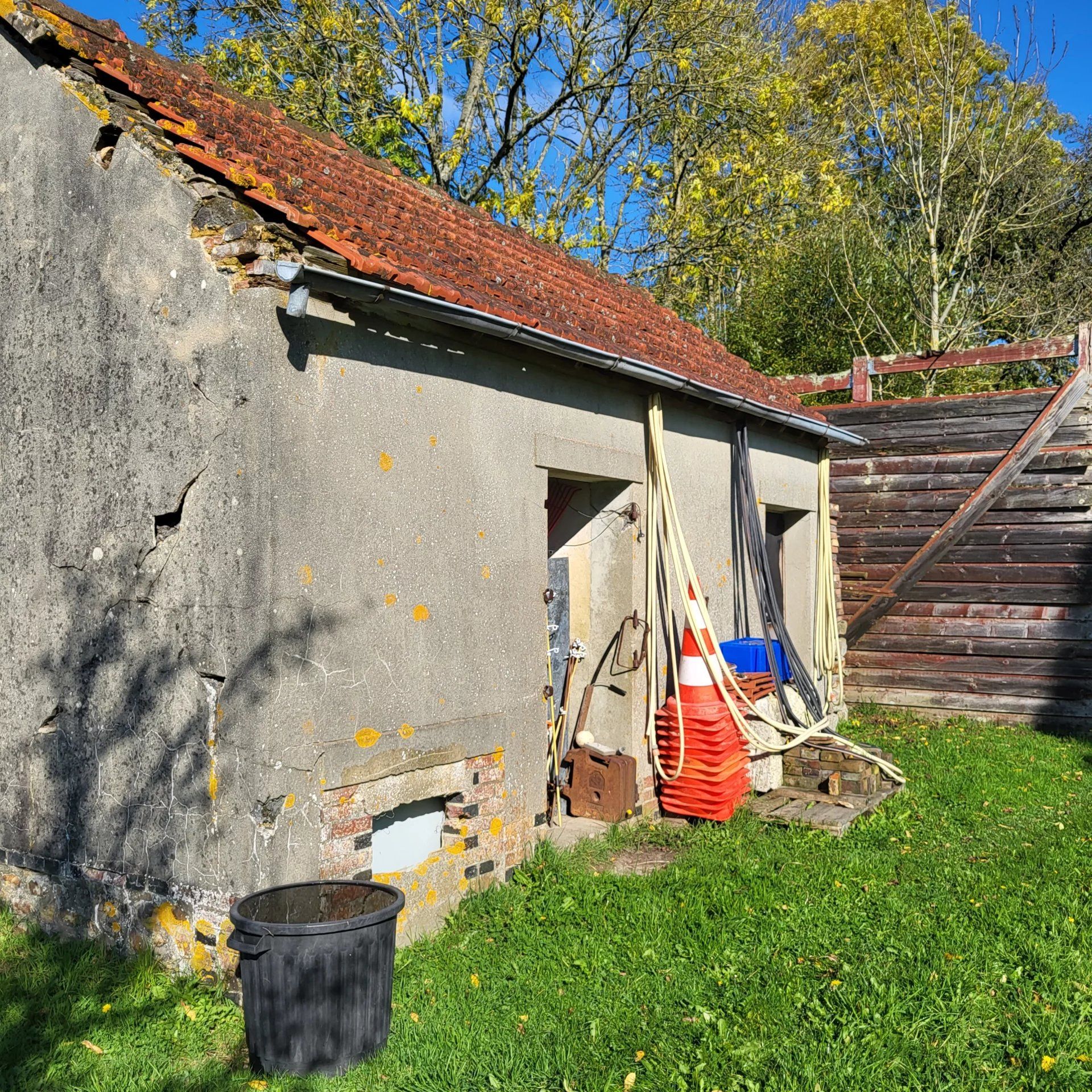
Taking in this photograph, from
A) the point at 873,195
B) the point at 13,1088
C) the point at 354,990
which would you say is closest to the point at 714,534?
the point at 354,990

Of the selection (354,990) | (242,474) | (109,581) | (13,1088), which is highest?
(242,474)

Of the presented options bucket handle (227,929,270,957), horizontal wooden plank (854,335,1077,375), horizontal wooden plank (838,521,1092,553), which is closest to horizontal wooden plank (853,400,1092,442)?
horizontal wooden plank (854,335,1077,375)

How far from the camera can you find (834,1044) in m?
3.99

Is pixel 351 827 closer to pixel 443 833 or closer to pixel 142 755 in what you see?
pixel 443 833

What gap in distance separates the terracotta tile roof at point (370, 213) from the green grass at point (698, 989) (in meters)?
3.31

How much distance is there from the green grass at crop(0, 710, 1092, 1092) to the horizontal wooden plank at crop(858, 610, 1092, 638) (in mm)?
4523

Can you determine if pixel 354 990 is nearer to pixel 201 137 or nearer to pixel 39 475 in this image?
pixel 39 475

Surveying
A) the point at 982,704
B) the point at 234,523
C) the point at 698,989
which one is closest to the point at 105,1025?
the point at 234,523

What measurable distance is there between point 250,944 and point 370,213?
425cm

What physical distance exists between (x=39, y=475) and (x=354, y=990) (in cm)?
317

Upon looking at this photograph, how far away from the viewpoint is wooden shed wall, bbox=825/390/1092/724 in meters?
10.6

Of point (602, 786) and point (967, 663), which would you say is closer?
point (602, 786)

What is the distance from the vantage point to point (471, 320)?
A: 532 centimetres

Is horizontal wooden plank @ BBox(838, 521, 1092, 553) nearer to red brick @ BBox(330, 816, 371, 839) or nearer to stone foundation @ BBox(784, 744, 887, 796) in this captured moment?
stone foundation @ BBox(784, 744, 887, 796)
